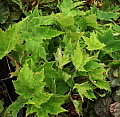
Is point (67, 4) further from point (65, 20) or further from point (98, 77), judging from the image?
Answer: point (98, 77)

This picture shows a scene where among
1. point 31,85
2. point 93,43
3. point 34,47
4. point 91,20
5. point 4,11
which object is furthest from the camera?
point 4,11

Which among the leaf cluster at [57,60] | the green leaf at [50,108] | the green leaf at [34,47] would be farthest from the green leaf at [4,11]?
the green leaf at [50,108]

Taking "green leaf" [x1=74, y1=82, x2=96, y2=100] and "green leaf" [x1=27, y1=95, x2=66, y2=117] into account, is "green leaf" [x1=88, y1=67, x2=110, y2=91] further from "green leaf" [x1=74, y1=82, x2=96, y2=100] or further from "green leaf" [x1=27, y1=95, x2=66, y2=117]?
"green leaf" [x1=27, y1=95, x2=66, y2=117]

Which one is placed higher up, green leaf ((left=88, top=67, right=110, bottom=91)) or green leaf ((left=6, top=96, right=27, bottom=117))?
green leaf ((left=6, top=96, right=27, bottom=117))

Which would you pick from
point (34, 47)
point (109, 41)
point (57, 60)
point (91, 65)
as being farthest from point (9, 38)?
point (109, 41)

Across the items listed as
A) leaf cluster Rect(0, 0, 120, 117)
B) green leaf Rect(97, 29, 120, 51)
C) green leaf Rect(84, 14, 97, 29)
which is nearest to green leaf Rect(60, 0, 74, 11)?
Answer: leaf cluster Rect(0, 0, 120, 117)

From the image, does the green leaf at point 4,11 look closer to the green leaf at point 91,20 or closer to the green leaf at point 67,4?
the green leaf at point 67,4

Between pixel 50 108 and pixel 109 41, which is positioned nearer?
pixel 50 108

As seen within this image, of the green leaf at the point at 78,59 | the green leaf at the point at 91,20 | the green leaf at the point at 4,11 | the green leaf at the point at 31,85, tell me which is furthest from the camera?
the green leaf at the point at 4,11
